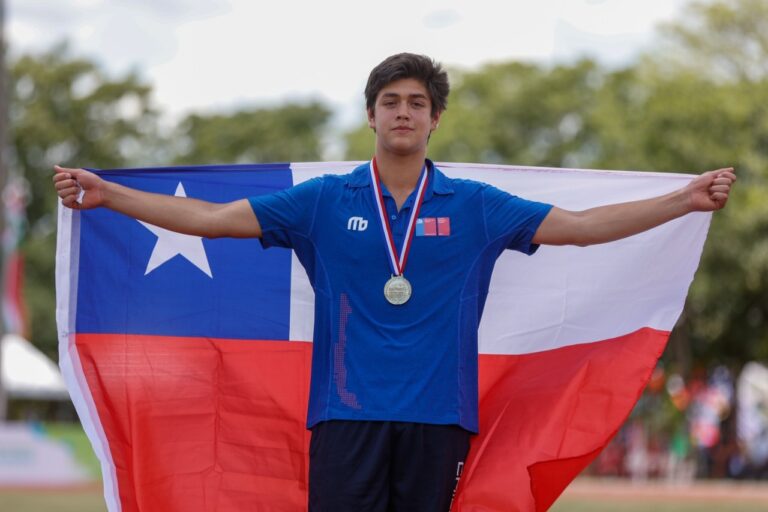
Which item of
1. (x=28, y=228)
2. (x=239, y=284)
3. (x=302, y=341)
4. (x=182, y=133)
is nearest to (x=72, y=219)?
(x=239, y=284)

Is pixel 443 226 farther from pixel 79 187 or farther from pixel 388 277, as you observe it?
pixel 79 187

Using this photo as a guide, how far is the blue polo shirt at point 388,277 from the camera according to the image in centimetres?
452

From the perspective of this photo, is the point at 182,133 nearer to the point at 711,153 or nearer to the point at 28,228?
the point at 28,228

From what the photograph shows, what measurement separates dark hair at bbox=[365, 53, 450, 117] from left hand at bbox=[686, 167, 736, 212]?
1.02 metres

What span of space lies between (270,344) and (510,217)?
1567 millimetres

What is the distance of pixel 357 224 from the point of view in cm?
462

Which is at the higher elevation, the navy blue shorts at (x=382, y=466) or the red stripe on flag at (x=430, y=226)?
the red stripe on flag at (x=430, y=226)

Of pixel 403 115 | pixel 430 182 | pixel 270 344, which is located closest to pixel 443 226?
pixel 430 182

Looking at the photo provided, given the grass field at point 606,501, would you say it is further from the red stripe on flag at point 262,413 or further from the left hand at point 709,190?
the left hand at point 709,190

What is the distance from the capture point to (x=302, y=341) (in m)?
5.90

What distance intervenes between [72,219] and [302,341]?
1.18 m

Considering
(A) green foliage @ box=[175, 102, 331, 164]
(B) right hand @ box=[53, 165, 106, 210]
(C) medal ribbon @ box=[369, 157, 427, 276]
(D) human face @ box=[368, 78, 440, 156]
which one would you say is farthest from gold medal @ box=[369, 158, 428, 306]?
(A) green foliage @ box=[175, 102, 331, 164]

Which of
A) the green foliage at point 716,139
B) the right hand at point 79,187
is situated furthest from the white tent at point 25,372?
the right hand at point 79,187

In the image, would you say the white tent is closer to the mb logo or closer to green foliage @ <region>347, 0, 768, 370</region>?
green foliage @ <region>347, 0, 768, 370</region>
